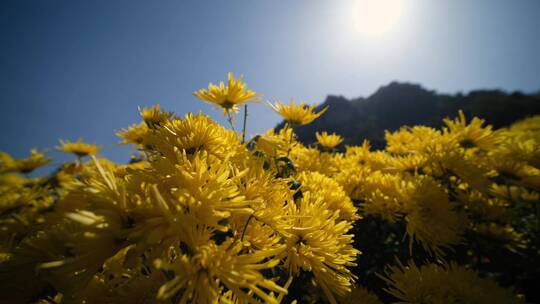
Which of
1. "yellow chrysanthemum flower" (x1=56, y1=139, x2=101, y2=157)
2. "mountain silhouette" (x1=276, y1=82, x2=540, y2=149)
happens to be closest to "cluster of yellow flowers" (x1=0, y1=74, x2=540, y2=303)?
"yellow chrysanthemum flower" (x1=56, y1=139, x2=101, y2=157)

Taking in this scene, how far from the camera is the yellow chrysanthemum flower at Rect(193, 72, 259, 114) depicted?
3.79ft

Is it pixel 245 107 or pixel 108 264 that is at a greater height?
pixel 245 107

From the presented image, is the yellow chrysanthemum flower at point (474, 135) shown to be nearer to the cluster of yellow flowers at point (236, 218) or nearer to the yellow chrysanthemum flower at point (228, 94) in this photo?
the cluster of yellow flowers at point (236, 218)

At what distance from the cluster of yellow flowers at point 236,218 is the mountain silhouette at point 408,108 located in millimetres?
12586

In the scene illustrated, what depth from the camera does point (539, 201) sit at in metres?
1.87

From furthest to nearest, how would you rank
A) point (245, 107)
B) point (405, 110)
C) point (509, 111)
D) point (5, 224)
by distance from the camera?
point (405, 110)
point (509, 111)
point (5, 224)
point (245, 107)

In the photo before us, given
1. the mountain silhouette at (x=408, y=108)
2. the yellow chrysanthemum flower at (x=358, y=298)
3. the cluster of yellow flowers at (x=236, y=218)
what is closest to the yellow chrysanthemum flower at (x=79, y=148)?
the cluster of yellow flowers at (x=236, y=218)

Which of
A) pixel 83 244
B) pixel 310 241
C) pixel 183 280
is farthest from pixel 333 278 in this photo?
pixel 83 244

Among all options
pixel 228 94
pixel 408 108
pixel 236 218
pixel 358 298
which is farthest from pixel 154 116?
pixel 408 108

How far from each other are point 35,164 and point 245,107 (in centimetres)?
281

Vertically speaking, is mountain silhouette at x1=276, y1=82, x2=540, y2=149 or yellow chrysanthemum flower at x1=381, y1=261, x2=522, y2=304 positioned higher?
mountain silhouette at x1=276, y1=82, x2=540, y2=149

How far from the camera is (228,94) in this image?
3.87 ft

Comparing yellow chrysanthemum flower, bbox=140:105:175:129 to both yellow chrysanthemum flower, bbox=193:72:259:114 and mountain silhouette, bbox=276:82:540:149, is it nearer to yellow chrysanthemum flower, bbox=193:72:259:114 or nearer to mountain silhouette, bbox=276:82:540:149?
yellow chrysanthemum flower, bbox=193:72:259:114

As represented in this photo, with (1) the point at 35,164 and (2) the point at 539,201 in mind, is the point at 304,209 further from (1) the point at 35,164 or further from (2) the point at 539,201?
(1) the point at 35,164
